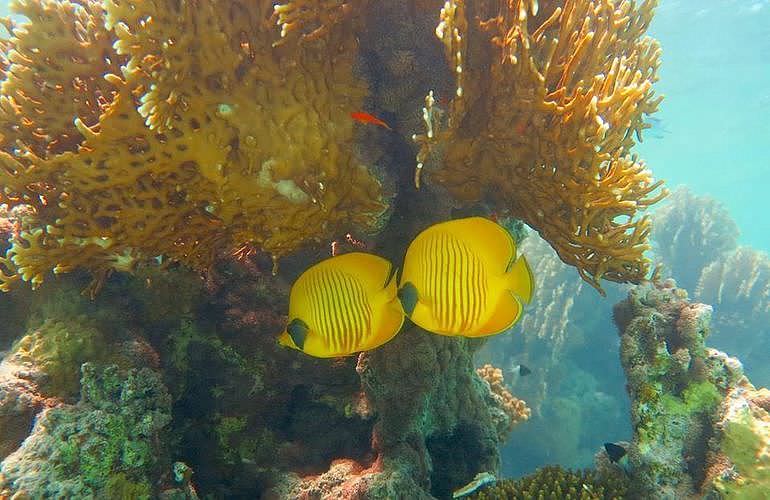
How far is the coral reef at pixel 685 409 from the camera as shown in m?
3.17

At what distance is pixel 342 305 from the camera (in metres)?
2.14

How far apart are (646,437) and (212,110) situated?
3.59m

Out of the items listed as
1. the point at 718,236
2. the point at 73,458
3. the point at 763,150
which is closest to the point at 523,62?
the point at 73,458

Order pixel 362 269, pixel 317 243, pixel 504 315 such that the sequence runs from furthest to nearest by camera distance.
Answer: pixel 317 243 → pixel 362 269 → pixel 504 315

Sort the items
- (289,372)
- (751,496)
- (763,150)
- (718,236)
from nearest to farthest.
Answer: (751,496), (289,372), (718,236), (763,150)

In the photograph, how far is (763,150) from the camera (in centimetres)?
4612

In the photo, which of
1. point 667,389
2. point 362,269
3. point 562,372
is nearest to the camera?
point 362,269

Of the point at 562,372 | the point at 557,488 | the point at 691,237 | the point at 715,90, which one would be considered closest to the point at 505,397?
the point at 557,488

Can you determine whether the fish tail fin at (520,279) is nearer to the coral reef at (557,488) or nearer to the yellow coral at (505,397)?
the coral reef at (557,488)

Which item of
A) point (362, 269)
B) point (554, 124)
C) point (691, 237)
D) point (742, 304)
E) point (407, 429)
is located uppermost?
point (691, 237)

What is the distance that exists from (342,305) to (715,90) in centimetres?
3929

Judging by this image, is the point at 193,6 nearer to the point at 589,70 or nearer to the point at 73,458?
the point at 589,70

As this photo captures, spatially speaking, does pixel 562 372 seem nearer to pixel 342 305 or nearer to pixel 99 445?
pixel 342 305

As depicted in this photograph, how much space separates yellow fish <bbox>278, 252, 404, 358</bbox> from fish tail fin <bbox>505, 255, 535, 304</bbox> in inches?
20.1
